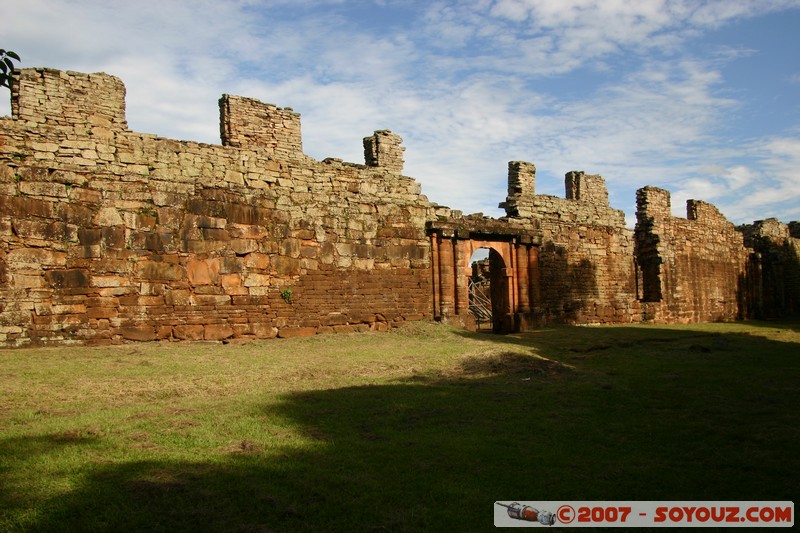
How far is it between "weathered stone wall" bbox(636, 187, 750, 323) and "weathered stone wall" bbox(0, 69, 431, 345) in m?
13.2

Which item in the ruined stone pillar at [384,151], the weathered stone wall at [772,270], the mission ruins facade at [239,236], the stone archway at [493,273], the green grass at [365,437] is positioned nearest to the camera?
the green grass at [365,437]

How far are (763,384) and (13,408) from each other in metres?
10.9

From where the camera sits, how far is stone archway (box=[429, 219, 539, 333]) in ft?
63.8

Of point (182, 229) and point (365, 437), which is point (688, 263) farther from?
point (365, 437)

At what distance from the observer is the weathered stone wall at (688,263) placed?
2675cm

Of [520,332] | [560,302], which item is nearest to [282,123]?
[520,332]

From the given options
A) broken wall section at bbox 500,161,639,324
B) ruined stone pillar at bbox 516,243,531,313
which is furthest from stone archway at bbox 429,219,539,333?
broken wall section at bbox 500,161,639,324

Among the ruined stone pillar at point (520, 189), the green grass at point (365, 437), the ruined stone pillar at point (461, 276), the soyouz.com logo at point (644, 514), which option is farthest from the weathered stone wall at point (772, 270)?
the soyouz.com logo at point (644, 514)

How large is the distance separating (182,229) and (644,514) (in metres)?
12.4

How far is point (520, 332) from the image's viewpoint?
831 inches

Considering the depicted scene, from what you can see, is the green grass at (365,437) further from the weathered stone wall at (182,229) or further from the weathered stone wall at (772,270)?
the weathered stone wall at (772,270)

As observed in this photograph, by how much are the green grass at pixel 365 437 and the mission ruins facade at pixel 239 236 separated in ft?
6.15

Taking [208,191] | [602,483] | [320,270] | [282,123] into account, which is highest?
[282,123]

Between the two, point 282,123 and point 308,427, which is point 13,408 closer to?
point 308,427
